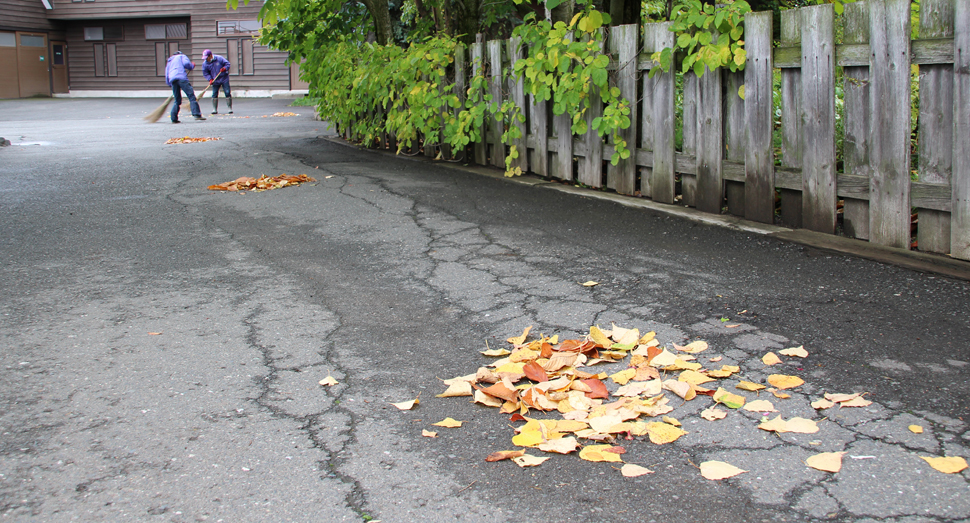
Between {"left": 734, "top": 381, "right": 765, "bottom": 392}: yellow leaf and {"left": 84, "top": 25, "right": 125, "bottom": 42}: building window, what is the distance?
1590 inches

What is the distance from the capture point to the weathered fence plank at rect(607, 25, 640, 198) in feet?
22.0

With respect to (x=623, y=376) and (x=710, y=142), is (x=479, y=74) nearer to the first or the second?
(x=710, y=142)

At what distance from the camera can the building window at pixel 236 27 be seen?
35.5 metres

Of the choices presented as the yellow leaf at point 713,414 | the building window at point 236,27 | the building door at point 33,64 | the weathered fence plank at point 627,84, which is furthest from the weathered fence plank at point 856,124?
the building door at point 33,64

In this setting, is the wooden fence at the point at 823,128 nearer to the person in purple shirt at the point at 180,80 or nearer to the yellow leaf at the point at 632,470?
the yellow leaf at the point at 632,470

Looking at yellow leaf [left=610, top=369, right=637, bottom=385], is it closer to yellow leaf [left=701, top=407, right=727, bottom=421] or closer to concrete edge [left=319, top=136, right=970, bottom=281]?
→ yellow leaf [left=701, top=407, right=727, bottom=421]

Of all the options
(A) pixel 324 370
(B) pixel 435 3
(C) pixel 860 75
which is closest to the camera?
(A) pixel 324 370

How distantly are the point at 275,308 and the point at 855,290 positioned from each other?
3.02m

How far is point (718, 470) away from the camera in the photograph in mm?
2482

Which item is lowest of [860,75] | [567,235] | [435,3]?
[567,235]

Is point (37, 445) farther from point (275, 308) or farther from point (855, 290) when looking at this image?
point (855, 290)

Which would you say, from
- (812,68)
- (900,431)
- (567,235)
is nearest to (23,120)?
(567,235)

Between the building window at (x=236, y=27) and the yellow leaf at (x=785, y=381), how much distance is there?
1405 inches

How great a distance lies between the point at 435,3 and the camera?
1040cm
